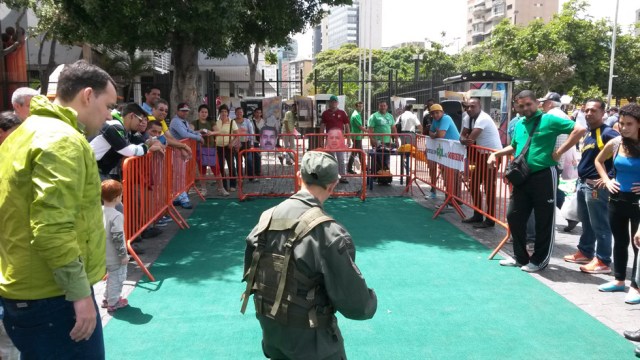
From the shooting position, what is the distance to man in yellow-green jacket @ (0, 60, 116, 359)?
2.00 metres

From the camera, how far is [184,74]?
450 inches

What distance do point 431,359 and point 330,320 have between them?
1.75 m

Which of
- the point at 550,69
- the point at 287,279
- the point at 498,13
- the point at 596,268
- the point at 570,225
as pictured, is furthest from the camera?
the point at 498,13

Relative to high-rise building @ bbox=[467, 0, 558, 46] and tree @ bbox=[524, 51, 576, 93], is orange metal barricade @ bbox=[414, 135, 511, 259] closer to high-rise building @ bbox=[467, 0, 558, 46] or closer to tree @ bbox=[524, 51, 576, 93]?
tree @ bbox=[524, 51, 576, 93]

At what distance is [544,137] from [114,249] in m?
4.44

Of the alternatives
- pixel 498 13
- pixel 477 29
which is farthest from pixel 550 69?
pixel 477 29

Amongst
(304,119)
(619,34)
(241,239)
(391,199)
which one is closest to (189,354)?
(241,239)

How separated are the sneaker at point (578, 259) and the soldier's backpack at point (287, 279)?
4.83m

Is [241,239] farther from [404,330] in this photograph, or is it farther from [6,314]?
[6,314]

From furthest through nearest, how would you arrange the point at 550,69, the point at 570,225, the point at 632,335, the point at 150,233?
the point at 550,69 → the point at 570,225 → the point at 150,233 → the point at 632,335

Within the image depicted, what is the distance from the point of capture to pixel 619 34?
3738 cm

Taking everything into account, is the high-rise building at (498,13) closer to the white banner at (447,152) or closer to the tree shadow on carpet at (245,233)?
the white banner at (447,152)

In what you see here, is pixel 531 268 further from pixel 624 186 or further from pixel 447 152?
pixel 447 152

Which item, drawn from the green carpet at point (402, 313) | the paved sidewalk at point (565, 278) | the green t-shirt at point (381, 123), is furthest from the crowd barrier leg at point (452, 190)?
the green t-shirt at point (381, 123)
